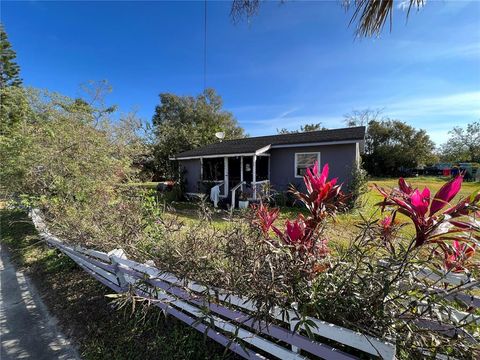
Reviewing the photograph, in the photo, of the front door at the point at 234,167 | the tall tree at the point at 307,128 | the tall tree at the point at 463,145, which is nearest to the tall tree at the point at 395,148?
the tall tree at the point at 307,128

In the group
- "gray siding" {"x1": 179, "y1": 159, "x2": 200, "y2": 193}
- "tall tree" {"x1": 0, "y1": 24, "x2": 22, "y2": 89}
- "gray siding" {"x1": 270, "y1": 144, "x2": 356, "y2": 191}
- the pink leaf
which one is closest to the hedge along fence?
the pink leaf

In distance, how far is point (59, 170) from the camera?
6074 mm

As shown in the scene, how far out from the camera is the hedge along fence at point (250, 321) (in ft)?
4.49

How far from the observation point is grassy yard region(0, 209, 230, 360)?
243 cm

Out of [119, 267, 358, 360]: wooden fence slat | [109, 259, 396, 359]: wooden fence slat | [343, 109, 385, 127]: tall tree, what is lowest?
[119, 267, 358, 360]: wooden fence slat

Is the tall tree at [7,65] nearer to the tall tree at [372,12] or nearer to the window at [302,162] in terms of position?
the window at [302,162]

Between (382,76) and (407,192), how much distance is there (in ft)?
29.5

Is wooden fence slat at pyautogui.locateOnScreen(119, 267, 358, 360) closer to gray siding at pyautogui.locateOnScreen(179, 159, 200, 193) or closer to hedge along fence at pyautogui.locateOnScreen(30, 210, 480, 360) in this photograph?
hedge along fence at pyautogui.locateOnScreen(30, 210, 480, 360)

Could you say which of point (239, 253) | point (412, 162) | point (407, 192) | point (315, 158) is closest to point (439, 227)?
point (407, 192)

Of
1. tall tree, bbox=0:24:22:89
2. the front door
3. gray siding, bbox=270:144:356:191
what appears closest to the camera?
gray siding, bbox=270:144:356:191

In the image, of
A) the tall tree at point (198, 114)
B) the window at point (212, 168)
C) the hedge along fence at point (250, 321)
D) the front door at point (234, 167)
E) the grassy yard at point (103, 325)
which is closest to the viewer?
the hedge along fence at point (250, 321)

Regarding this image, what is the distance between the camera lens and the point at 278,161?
40.6 feet

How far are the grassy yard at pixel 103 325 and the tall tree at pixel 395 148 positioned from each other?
3311cm

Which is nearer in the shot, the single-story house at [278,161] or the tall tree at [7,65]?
the single-story house at [278,161]
